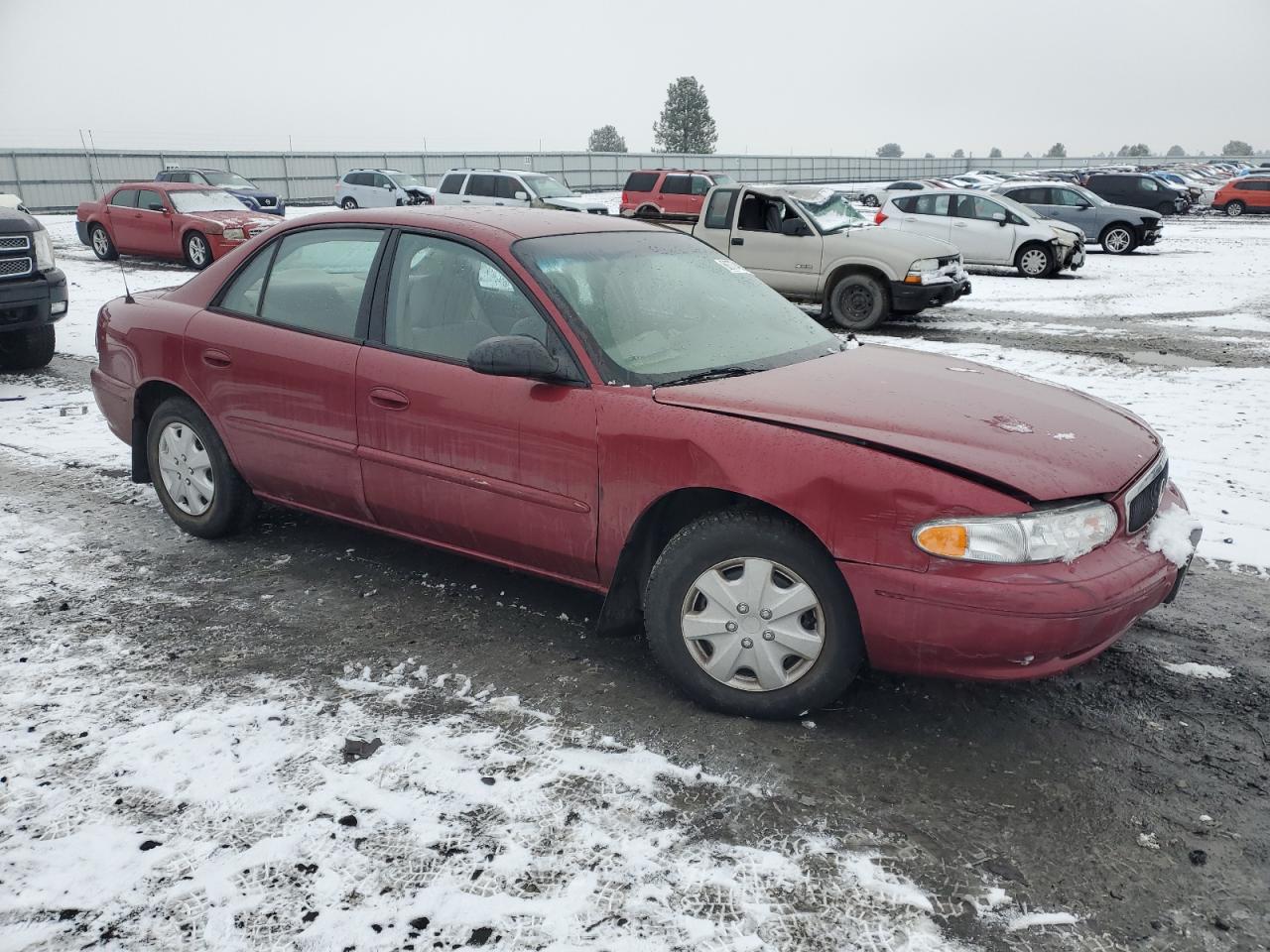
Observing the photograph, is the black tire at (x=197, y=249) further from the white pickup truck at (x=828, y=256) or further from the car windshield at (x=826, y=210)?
the car windshield at (x=826, y=210)

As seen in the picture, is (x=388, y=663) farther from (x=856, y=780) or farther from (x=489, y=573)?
(x=856, y=780)

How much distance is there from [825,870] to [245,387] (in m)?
3.24

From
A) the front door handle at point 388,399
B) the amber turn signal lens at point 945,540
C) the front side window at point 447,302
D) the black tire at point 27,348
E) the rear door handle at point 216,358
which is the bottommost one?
the black tire at point 27,348

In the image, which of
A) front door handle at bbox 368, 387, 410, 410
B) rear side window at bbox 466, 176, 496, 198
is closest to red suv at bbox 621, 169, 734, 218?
rear side window at bbox 466, 176, 496, 198

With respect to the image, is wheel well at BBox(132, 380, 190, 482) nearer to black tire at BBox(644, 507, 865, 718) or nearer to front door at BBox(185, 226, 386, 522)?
front door at BBox(185, 226, 386, 522)

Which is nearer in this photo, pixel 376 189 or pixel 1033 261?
pixel 1033 261

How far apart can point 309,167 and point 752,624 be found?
4448 centimetres

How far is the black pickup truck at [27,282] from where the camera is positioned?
27.8 feet

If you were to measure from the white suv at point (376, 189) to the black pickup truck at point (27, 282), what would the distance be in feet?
71.5

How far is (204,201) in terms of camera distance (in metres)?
18.4

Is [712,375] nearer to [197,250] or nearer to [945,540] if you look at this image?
[945,540]

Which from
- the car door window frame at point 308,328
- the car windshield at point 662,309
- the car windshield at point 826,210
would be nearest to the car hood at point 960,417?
the car windshield at point 662,309

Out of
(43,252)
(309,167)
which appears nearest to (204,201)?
(43,252)

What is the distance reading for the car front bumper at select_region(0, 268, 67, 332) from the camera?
8.50 metres
